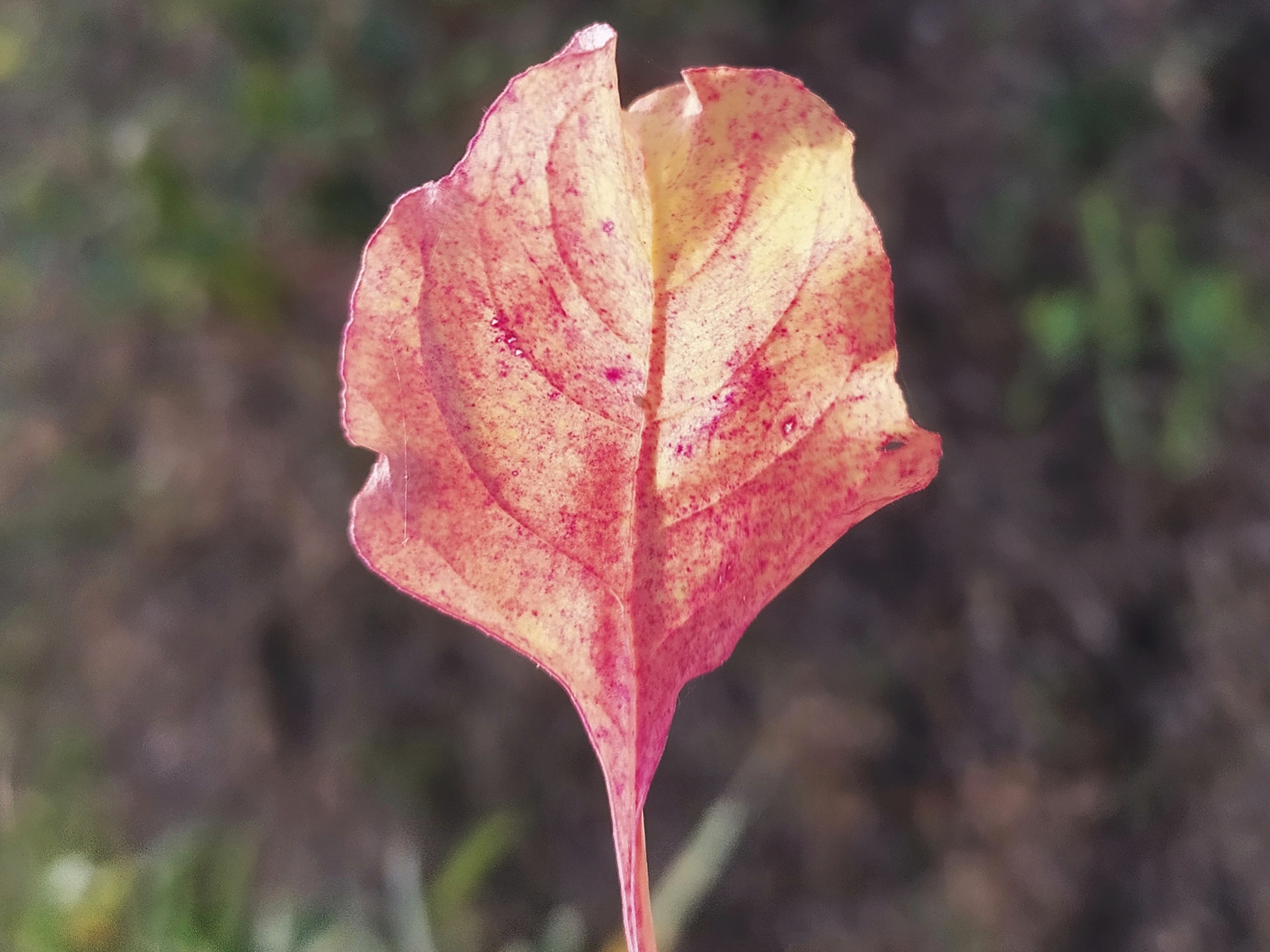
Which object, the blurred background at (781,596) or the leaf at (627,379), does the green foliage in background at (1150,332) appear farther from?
the leaf at (627,379)

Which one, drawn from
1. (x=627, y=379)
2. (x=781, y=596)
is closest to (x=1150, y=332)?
(x=781, y=596)

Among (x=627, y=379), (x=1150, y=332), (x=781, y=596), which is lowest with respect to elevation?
(x=781, y=596)

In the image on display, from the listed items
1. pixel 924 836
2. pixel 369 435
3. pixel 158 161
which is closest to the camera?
pixel 369 435

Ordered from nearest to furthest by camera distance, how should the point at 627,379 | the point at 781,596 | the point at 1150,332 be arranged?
the point at 627,379 < the point at 1150,332 < the point at 781,596

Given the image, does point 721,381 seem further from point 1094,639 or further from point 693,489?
point 1094,639

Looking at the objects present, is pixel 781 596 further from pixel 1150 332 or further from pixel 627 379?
pixel 627 379

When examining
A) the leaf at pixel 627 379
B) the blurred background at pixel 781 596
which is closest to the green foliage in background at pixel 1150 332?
the blurred background at pixel 781 596

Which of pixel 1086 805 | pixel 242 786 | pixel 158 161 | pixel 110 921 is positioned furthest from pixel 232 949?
pixel 1086 805

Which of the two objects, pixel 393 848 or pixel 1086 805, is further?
pixel 393 848
